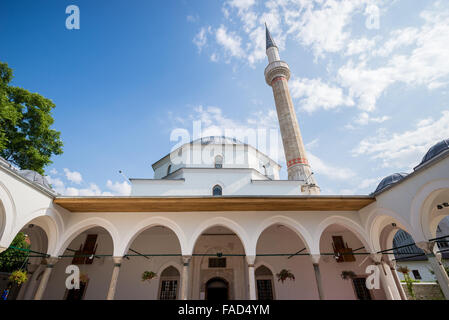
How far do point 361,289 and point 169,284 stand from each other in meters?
8.64

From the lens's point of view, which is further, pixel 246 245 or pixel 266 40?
pixel 266 40

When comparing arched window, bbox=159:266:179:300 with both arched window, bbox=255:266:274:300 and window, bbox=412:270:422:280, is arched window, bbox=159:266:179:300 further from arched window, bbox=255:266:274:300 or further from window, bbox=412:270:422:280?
window, bbox=412:270:422:280

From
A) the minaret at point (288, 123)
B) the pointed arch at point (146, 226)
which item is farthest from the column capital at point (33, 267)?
the minaret at point (288, 123)

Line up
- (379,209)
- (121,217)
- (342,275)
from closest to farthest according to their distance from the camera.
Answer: (379,209), (121,217), (342,275)

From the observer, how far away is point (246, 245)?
22.9ft

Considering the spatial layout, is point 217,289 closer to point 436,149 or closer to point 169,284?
point 169,284

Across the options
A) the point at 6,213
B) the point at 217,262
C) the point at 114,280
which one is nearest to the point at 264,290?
the point at 217,262

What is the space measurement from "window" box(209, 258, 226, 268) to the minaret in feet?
20.2

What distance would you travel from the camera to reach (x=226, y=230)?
980cm

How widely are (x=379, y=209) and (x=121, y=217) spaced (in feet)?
28.2

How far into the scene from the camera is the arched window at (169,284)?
30.0 feet

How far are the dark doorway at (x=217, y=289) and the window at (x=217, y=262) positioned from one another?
57cm
